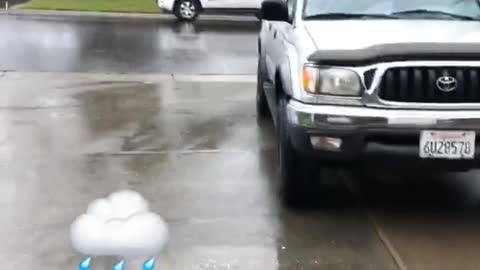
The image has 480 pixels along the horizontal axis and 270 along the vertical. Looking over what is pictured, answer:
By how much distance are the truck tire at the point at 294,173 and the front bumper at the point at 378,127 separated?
0.35 m

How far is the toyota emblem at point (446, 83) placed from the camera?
16.0 ft

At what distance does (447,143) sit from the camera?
15.9 ft

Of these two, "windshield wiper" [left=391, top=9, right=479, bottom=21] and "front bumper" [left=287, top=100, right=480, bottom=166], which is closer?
"front bumper" [left=287, top=100, right=480, bottom=166]

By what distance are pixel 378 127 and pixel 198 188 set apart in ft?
5.93

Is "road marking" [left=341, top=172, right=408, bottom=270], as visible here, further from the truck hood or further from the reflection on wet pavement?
the truck hood

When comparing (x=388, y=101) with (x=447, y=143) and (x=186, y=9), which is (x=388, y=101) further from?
(x=186, y=9)

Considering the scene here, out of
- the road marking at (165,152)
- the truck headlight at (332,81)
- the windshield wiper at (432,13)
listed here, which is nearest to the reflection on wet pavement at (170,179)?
the road marking at (165,152)

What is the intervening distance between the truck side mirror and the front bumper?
150 cm

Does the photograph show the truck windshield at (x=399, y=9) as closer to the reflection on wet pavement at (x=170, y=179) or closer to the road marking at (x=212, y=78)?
the reflection on wet pavement at (x=170, y=179)

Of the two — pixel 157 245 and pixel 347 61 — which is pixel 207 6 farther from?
pixel 157 245

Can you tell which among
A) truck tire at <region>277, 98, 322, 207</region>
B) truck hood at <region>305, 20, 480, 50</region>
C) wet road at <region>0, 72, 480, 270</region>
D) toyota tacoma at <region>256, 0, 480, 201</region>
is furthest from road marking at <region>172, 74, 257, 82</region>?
toyota tacoma at <region>256, 0, 480, 201</region>

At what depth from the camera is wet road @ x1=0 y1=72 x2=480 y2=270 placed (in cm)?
482

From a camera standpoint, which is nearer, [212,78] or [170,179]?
[170,179]

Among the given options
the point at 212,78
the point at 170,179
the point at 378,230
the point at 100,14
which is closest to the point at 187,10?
the point at 100,14
